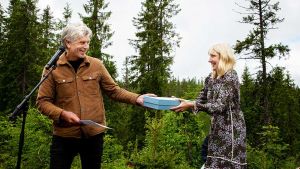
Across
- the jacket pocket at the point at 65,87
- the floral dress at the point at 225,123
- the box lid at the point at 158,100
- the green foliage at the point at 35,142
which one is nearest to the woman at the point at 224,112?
the floral dress at the point at 225,123

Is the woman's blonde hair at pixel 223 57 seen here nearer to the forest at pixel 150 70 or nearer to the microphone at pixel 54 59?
the microphone at pixel 54 59

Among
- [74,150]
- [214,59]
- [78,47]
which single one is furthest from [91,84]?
[214,59]

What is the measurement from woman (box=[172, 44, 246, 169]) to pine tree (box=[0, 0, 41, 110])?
2951 centimetres

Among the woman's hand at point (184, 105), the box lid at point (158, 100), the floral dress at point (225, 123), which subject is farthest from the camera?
the woman's hand at point (184, 105)

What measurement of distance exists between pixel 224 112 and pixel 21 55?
3057 cm

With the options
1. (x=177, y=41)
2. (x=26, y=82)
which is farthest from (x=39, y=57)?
(x=177, y=41)

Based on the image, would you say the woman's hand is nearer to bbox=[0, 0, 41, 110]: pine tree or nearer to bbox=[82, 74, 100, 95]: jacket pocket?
bbox=[82, 74, 100, 95]: jacket pocket

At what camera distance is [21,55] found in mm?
33906

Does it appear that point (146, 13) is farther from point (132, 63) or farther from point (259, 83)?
point (259, 83)

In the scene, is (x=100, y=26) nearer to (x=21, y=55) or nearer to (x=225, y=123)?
(x=21, y=55)

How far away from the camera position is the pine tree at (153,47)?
1251 inches

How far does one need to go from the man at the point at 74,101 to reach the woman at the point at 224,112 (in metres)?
1.10

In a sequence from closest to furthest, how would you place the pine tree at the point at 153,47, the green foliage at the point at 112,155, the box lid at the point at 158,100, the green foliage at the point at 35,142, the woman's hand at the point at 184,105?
the box lid at the point at 158,100, the woman's hand at the point at 184,105, the green foliage at the point at 112,155, the green foliage at the point at 35,142, the pine tree at the point at 153,47

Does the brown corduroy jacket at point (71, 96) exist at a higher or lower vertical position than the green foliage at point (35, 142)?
higher
